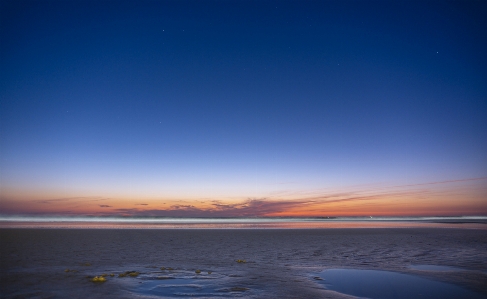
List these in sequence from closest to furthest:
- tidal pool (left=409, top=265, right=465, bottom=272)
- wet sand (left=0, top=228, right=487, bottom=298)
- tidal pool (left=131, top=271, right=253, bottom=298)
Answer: tidal pool (left=131, top=271, right=253, bottom=298) < wet sand (left=0, top=228, right=487, bottom=298) < tidal pool (left=409, top=265, right=465, bottom=272)

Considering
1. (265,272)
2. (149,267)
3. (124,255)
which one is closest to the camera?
(265,272)

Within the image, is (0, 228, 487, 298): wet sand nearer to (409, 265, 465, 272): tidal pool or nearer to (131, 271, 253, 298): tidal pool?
(131, 271, 253, 298): tidal pool

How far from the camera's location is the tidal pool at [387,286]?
10.8 m

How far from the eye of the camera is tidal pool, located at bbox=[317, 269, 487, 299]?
1082cm

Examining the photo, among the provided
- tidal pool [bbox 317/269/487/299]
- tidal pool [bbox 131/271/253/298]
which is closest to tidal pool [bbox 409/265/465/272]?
tidal pool [bbox 317/269/487/299]

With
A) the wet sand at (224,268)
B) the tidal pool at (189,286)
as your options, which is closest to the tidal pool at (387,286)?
the wet sand at (224,268)

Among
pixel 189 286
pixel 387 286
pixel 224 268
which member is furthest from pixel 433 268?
pixel 189 286

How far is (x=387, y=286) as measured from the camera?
1219cm

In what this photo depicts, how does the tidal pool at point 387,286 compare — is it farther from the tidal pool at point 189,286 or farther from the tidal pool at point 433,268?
the tidal pool at point 189,286

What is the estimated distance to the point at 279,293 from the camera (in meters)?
10.9

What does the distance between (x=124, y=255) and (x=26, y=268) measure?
233 inches

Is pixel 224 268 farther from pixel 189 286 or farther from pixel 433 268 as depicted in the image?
pixel 433 268

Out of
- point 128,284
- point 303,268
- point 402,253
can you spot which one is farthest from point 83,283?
point 402,253

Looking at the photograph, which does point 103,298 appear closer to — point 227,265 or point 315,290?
point 315,290
